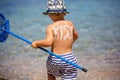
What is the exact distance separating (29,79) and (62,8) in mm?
1537

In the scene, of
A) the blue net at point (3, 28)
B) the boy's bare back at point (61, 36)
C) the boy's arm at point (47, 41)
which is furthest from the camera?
the blue net at point (3, 28)

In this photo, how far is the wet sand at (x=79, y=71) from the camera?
165 inches

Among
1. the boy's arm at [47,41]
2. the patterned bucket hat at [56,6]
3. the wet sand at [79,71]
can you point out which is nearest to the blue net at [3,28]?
the boy's arm at [47,41]

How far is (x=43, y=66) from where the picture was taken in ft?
15.5

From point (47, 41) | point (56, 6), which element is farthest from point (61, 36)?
point (56, 6)

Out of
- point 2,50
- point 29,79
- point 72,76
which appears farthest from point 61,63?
point 2,50

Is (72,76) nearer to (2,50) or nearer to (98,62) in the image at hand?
(98,62)

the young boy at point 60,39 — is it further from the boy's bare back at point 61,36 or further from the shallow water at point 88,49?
the shallow water at point 88,49

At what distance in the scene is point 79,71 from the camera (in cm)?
442

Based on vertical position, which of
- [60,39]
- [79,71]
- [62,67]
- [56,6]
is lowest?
[79,71]

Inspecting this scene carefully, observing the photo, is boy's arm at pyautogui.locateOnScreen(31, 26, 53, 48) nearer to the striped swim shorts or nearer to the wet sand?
the striped swim shorts

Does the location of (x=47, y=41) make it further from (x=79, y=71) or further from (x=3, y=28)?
(x=79, y=71)

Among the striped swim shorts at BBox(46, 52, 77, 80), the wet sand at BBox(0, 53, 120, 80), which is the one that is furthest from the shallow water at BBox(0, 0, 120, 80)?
the striped swim shorts at BBox(46, 52, 77, 80)

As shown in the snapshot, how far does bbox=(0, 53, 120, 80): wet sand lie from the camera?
4191mm
